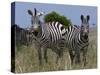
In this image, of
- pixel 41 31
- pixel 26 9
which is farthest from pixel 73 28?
pixel 26 9

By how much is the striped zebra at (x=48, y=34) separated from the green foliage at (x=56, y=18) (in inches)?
1.3

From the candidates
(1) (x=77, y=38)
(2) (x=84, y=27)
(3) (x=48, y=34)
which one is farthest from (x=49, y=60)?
(2) (x=84, y=27)

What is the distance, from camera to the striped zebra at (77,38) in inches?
87.5

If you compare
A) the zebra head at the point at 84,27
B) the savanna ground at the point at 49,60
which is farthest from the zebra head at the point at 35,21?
the zebra head at the point at 84,27

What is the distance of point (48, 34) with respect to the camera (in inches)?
84.6

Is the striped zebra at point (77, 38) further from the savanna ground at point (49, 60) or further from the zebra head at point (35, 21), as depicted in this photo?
the zebra head at point (35, 21)

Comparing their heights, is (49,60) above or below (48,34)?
below

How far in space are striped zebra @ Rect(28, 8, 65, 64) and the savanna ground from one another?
46 mm

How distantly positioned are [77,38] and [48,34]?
0.95ft

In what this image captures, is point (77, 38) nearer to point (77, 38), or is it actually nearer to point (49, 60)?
point (77, 38)

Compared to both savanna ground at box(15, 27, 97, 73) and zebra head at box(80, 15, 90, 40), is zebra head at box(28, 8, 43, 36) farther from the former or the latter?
zebra head at box(80, 15, 90, 40)

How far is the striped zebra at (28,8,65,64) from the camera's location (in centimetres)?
211

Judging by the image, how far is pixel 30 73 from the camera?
2.10 meters

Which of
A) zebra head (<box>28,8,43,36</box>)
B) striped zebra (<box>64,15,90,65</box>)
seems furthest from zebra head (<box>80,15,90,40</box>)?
zebra head (<box>28,8,43,36</box>)
